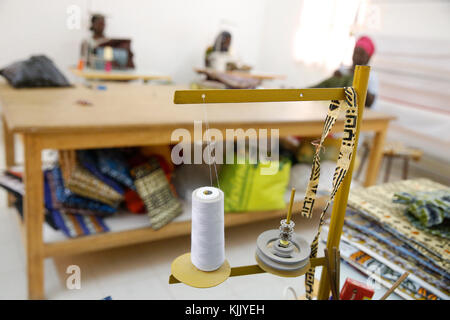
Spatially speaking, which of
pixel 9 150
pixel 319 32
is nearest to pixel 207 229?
pixel 9 150

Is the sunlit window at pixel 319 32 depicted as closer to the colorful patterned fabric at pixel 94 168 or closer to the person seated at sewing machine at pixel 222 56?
the person seated at sewing machine at pixel 222 56

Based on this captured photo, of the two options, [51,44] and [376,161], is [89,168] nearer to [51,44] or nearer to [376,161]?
[376,161]

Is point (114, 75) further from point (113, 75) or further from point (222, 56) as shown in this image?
point (222, 56)

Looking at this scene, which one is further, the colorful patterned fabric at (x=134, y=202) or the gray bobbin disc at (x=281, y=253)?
the colorful patterned fabric at (x=134, y=202)

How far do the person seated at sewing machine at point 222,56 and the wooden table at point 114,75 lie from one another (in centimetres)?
91

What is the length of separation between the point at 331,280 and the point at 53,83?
2110mm

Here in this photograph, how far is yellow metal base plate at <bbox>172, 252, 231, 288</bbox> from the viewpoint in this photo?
0.60 meters

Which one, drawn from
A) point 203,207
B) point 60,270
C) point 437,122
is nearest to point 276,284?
point 60,270

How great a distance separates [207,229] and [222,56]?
14.9 ft

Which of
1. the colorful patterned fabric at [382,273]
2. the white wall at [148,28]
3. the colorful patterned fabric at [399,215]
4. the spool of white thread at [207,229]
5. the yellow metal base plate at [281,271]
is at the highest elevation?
the white wall at [148,28]

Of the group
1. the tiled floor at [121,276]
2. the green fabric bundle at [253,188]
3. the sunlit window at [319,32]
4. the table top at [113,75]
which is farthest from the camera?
the sunlit window at [319,32]

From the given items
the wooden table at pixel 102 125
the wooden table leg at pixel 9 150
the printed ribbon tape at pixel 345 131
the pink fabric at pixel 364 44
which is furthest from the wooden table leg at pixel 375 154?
the wooden table leg at pixel 9 150

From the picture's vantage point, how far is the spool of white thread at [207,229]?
58 centimetres

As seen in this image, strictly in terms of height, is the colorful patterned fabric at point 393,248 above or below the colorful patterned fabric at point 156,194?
above
